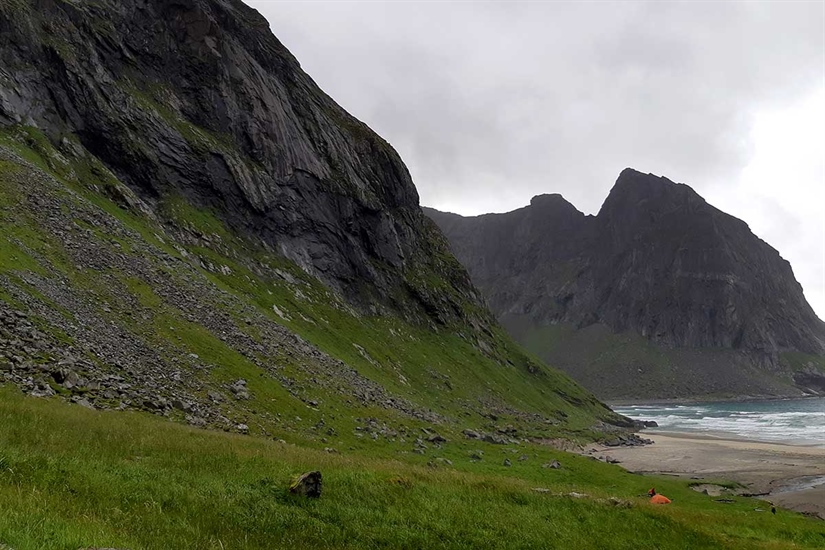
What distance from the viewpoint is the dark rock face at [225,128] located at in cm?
7462

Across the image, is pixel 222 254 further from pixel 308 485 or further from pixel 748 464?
pixel 748 464

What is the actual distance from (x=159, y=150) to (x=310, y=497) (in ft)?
266

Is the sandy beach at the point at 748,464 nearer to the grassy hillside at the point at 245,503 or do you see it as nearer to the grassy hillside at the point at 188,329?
the grassy hillside at the point at 188,329

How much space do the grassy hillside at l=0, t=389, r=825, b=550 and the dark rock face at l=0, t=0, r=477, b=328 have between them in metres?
63.2

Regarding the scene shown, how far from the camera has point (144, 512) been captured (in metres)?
12.3

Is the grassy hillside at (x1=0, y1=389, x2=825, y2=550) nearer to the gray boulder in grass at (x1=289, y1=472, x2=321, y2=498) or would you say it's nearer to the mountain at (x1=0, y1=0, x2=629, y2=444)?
the gray boulder in grass at (x1=289, y1=472, x2=321, y2=498)

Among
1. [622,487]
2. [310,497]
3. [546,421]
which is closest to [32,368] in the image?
[310,497]

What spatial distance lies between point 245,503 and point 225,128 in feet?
314

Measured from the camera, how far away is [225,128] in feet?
323

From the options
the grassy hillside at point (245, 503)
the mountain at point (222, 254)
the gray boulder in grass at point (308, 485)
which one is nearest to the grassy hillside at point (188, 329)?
the mountain at point (222, 254)

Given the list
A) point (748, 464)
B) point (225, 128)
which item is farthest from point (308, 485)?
point (225, 128)

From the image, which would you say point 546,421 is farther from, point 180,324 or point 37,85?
point 37,85

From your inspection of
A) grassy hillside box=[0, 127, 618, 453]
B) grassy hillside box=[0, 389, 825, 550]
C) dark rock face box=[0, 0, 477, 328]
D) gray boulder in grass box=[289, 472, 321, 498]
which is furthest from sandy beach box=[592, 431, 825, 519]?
dark rock face box=[0, 0, 477, 328]

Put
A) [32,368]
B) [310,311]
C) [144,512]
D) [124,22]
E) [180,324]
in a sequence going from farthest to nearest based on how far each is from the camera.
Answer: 1. [124,22]
2. [310,311]
3. [180,324]
4. [32,368]
5. [144,512]
